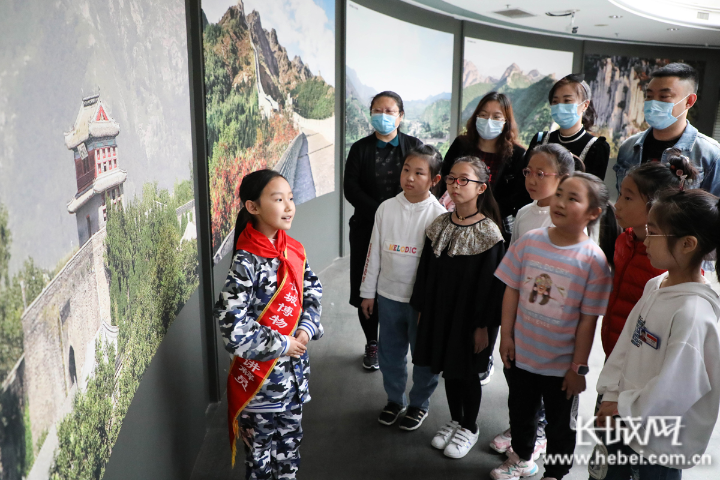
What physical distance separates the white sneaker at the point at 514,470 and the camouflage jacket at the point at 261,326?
1.04 metres

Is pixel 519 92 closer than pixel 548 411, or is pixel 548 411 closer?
pixel 548 411

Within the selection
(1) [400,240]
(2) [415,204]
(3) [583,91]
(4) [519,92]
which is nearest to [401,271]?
(1) [400,240]

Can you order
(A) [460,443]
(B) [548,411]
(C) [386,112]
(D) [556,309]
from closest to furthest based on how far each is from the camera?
(D) [556,309], (B) [548,411], (A) [460,443], (C) [386,112]

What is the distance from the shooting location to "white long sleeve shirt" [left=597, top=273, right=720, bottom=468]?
4.95ft

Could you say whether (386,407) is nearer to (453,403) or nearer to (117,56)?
(453,403)

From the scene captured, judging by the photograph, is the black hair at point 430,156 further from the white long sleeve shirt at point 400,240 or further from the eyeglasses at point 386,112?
the eyeglasses at point 386,112

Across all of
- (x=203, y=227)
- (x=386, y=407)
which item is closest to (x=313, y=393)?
(x=386, y=407)

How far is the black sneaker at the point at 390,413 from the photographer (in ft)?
9.62

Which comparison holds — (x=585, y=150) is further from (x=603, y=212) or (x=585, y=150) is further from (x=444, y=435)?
(x=444, y=435)

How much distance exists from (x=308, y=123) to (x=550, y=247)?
3.37 metres

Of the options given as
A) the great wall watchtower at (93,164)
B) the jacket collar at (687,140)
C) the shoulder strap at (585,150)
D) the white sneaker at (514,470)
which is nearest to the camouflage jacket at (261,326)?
the great wall watchtower at (93,164)

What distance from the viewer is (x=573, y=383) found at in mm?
2164

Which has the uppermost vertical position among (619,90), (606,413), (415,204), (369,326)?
(619,90)

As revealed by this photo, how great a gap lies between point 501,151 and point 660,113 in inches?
33.7
